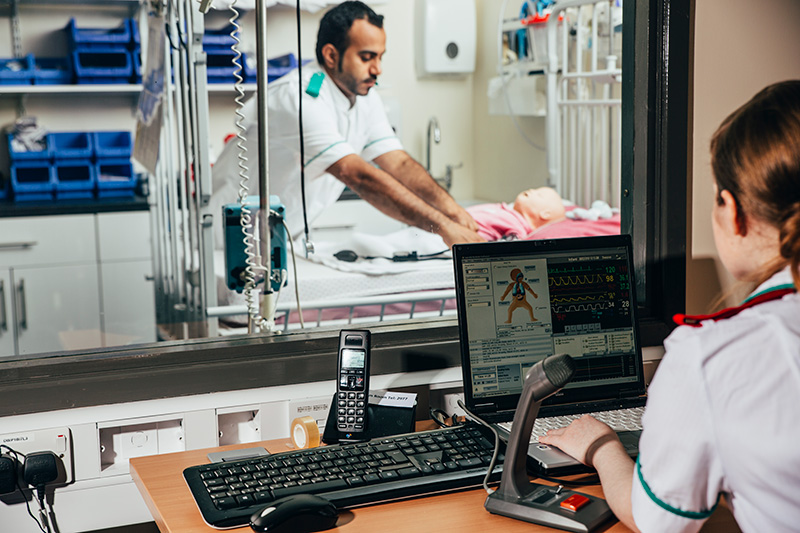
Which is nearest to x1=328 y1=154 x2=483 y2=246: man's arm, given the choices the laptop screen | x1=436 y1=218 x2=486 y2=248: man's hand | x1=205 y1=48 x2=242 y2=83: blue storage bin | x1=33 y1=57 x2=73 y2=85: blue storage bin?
x1=436 y1=218 x2=486 y2=248: man's hand

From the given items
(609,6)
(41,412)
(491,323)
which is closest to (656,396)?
(491,323)

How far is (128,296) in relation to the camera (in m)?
3.29

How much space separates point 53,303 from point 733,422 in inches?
118

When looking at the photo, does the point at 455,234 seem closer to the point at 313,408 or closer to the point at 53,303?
the point at 313,408

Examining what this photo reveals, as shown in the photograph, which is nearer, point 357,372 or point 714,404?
A: point 714,404

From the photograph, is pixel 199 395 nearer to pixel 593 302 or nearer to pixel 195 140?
pixel 593 302

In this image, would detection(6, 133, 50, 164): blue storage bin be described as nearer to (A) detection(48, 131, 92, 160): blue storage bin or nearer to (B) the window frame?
(A) detection(48, 131, 92, 160): blue storage bin

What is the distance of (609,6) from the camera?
8.96 ft

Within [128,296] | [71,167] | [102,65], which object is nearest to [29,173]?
[71,167]

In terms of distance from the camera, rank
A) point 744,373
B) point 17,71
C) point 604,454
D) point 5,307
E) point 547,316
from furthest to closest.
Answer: point 17,71
point 5,307
point 547,316
point 604,454
point 744,373

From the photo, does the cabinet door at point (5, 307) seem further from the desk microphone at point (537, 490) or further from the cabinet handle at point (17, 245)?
the desk microphone at point (537, 490)

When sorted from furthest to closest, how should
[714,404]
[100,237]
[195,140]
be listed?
[100,237], [195,140], [714,404]

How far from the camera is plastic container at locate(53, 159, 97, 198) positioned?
10.8 feet

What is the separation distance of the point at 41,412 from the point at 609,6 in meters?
2.28
